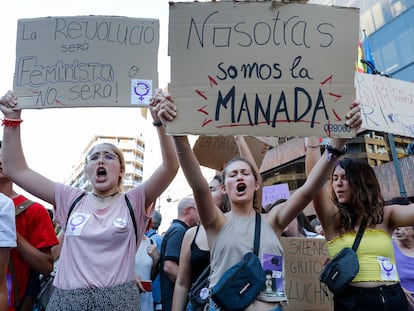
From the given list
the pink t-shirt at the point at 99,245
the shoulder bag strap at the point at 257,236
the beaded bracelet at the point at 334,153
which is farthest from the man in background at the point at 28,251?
the beaded bracelet at the point at 334,153

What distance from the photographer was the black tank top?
2842 mm

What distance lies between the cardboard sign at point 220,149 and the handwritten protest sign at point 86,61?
136 cm

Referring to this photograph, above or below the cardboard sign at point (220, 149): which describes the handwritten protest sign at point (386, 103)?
above

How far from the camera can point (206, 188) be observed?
2402 mm

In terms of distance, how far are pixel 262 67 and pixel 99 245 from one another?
1.42m

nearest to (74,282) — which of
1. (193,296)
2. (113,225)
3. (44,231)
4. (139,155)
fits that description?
(113,225)

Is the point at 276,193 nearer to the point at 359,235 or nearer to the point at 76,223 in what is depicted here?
the point at 359,235

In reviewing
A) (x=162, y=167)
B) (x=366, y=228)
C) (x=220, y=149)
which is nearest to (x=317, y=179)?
(x=366, y=228)

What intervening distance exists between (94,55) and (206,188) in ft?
4.12

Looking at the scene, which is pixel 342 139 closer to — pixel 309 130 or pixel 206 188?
pixel 309 130

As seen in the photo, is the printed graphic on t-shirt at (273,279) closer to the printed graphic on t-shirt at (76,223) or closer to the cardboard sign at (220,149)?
the printed graphic on t-shirt at (76,223)

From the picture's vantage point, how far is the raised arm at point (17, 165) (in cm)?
264

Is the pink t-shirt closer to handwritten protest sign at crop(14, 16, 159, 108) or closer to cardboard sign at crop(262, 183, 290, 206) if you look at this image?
handwritten protest sign at crop(14, 16, 159, 108)

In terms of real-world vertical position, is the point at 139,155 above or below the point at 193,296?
above
